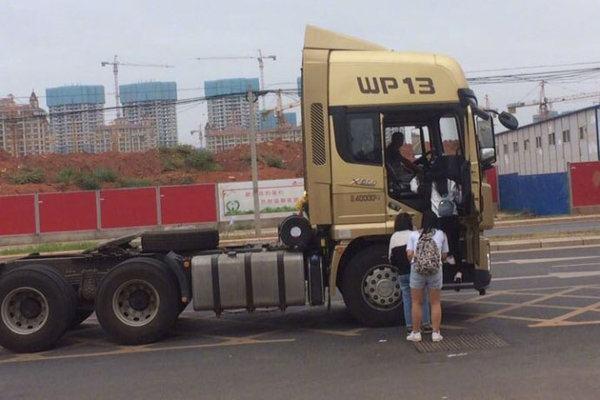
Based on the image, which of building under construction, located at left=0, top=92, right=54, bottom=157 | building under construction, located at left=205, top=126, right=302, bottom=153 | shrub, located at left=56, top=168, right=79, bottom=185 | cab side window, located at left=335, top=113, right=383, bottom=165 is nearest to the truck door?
cab side window, located at left=335, top=113, right=383, bottom=165

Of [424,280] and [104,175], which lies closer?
[424,280]

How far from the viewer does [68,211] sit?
36562mm

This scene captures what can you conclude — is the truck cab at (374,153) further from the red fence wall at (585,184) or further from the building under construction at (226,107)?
the building under construction at (226,107)

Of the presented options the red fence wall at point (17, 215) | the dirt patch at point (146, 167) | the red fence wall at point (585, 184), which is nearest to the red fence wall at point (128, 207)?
the red fence wall at point (17, 215)

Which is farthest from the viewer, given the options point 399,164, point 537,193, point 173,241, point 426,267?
point 537,193

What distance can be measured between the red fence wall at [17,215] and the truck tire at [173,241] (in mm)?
29629

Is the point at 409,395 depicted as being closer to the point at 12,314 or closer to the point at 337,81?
the point at 337,81

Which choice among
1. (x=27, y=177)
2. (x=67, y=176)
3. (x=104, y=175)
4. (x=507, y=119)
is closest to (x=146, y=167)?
(x=104, y=175)

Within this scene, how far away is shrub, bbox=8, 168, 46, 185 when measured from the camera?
5853cm

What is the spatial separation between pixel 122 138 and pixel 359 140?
77.3 m

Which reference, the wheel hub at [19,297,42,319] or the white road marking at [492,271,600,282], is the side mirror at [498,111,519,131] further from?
the wheel hub at [19,297,42,319]

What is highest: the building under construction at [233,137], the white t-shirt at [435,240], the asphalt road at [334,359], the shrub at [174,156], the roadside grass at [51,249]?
the building under construction at [233,137]

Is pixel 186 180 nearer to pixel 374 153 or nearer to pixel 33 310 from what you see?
pixel 33 310

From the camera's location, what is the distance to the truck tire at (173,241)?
8.96 meters
